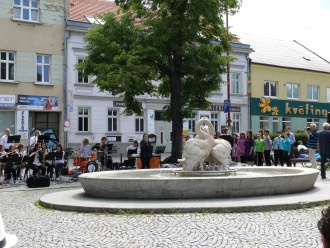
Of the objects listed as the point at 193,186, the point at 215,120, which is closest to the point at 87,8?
the point at 215,120

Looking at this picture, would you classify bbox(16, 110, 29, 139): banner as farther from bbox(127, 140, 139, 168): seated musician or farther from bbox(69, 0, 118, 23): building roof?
bbox(127, 140, 139, 168): seated musician

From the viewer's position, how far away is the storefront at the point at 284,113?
42906 millimetres

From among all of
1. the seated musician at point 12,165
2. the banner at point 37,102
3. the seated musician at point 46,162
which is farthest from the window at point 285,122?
the seated musician at point 12,165

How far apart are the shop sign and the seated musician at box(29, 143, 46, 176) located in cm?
1254

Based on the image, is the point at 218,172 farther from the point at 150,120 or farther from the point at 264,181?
the point at 150,120

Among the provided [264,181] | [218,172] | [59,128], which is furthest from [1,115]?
[264,181]

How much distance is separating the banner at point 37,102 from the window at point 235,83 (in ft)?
51.1

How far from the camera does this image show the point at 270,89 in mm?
44531

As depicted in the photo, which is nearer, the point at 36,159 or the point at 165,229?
the point at 165,229

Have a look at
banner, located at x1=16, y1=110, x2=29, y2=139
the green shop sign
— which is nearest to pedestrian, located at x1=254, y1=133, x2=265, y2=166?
banner, located at x1=16, y1=110, x2=29, y2=139

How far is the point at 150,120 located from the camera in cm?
3597

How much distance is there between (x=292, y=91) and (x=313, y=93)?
122 inches

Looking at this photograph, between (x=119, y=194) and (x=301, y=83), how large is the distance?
3829 centimetres

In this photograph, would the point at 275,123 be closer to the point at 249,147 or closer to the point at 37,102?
the point at 37,102
